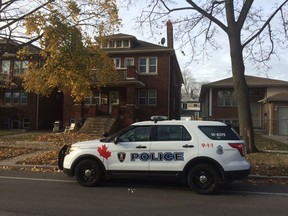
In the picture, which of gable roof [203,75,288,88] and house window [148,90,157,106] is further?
gable roof [203,75,288,88]

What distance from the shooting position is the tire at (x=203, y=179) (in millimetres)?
8938

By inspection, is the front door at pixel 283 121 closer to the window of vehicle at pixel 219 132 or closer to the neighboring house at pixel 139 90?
the neighboring house at pixel 139 90

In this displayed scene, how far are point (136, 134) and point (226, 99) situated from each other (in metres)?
29.1

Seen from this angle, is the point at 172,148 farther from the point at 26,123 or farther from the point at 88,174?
the point at 26,123

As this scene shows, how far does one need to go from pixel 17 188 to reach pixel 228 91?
3045 cm

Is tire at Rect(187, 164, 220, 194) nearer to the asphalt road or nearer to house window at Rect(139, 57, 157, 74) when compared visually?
the asphalt road

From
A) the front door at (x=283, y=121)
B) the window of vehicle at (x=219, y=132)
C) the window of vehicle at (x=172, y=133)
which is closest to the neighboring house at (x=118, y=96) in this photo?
the front door at (x=283, y=121)

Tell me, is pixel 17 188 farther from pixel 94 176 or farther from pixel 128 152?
pixel 128 152

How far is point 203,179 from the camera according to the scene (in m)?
9.00

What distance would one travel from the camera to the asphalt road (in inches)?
287

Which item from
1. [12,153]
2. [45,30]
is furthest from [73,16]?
[12,153]

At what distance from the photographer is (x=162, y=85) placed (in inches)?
1313

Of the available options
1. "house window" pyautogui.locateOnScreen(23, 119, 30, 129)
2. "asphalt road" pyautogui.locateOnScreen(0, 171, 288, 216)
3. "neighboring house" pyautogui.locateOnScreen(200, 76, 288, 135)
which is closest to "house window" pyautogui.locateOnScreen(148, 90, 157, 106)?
"neighboring house" pyautogui.locateOnScreen(200, 76, 288, 135)

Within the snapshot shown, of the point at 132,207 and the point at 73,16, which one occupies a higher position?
the point at 73,16
